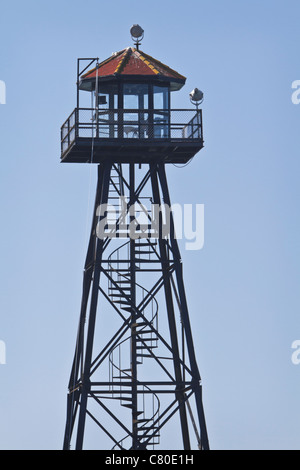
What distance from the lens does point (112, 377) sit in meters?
90.6

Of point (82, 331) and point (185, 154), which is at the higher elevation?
point (185, 154)

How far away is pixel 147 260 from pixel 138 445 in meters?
7.00

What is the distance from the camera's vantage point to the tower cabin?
89.6 meters

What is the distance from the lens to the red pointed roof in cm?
9038

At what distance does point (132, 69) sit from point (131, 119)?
6.44 ft

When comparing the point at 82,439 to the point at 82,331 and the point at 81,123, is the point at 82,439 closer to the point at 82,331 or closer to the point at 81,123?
the point at 82,331

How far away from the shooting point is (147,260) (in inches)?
3620

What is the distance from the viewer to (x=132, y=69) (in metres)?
90.7

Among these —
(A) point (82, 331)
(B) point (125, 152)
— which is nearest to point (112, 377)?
(A) point (82, 331)

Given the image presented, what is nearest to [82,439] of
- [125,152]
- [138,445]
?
[138,445]

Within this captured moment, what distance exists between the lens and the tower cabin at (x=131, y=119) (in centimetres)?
8956
